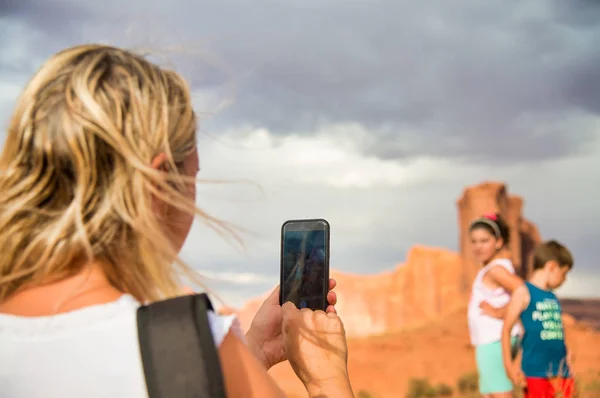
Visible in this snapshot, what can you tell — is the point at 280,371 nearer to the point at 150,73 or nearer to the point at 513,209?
the point at 513,209

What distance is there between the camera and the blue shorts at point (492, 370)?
21.5 ft

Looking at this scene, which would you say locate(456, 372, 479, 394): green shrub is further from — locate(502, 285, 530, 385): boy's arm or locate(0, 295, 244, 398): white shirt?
locate(0, 295, 244, 398): white shirt

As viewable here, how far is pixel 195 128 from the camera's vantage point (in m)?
1.53

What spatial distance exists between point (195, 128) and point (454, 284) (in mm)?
42286

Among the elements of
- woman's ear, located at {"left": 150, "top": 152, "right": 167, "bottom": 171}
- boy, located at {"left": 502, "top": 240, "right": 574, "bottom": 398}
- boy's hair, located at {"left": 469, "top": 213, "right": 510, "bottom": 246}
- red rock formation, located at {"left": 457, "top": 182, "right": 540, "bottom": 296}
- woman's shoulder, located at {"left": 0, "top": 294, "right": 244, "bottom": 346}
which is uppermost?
red rock formation, located at {"left": 457, "top": 182, "right": 540, "bottom": 296}

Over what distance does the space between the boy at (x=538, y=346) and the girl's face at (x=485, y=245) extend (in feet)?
2.71

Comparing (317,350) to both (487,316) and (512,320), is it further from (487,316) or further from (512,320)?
(487,316)

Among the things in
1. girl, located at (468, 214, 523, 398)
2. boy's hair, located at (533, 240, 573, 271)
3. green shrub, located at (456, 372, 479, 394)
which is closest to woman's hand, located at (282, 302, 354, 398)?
girl, located at (468, 214, 523, 398)

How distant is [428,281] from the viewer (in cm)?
4281

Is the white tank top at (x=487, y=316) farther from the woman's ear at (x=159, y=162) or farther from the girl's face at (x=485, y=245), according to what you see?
the woman's ear at (x=159, y=162)

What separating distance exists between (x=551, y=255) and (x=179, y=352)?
20.0 ft

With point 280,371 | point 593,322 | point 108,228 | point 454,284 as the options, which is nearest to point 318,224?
point 108,228

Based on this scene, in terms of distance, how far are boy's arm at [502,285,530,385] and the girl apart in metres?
0.18

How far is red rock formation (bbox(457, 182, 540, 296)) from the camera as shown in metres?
36.0
